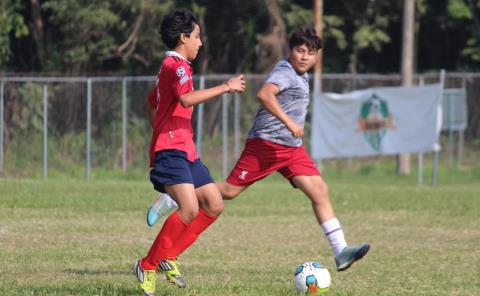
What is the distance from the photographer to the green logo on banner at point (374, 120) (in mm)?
22438

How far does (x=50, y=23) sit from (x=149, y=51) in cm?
290

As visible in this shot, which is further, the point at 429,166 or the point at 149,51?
the point at 149,51

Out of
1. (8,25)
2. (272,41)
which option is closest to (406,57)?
(272,41)

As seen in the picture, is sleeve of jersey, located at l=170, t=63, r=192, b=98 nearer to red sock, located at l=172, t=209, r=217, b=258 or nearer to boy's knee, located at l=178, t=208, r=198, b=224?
boy's knee, located at l=178, t=208, r=198, b=224

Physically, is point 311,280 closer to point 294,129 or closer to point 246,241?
point 294,129

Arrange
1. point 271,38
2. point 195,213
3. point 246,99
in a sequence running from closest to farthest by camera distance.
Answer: point 195,213, point 246,99, point 271,38

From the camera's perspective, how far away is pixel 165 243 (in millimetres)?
7688

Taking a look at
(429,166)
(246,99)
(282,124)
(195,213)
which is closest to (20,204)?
(282,124)

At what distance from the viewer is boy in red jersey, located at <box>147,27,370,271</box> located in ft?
29.2

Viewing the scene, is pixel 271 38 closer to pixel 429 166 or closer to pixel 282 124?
pixel 429 166

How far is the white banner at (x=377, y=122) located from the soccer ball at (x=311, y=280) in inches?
553

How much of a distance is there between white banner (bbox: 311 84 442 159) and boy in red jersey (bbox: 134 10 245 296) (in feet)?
Result: 47.8

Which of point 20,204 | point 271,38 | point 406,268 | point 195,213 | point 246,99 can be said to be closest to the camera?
point 195,213

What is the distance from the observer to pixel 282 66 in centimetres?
915
